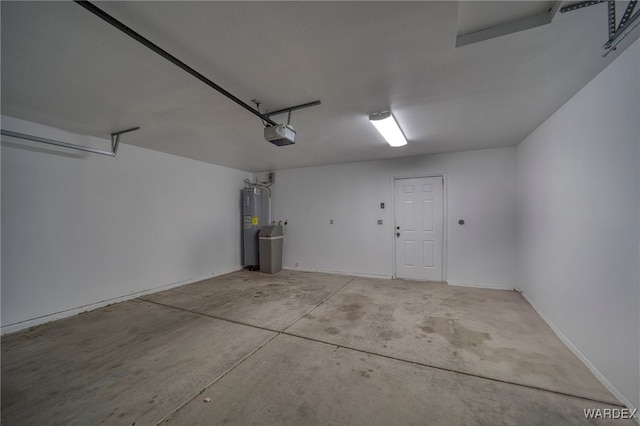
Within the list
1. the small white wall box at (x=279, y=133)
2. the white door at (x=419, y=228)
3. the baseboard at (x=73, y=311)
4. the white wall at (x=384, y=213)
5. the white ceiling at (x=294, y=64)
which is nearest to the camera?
the white ceiling at (x=294, y=64)

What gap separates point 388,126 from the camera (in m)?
2.68

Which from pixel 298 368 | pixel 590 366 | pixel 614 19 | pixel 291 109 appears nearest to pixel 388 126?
pixel 291 109

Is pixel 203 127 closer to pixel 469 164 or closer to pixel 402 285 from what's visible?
pixel 402 285

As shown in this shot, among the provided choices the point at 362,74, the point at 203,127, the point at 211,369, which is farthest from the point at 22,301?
the point at 362,74

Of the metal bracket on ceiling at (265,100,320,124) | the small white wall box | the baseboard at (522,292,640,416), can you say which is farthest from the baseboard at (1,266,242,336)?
the baseboard at (522,292,640,416)

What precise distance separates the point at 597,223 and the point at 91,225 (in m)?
5.62

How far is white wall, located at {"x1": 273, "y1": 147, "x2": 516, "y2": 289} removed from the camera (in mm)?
3900

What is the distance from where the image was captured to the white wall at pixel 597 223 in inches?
59.1

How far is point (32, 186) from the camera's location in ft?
8.85

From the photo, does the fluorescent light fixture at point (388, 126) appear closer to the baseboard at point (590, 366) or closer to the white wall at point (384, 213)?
the white wall at point (384, 213)

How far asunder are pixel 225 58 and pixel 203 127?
1523 mm

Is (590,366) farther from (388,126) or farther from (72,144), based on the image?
(72,144)

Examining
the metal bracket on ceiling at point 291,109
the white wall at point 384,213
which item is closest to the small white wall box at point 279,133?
the metal bracket on ceiling at point 291,109

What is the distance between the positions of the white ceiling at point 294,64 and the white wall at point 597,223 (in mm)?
263
